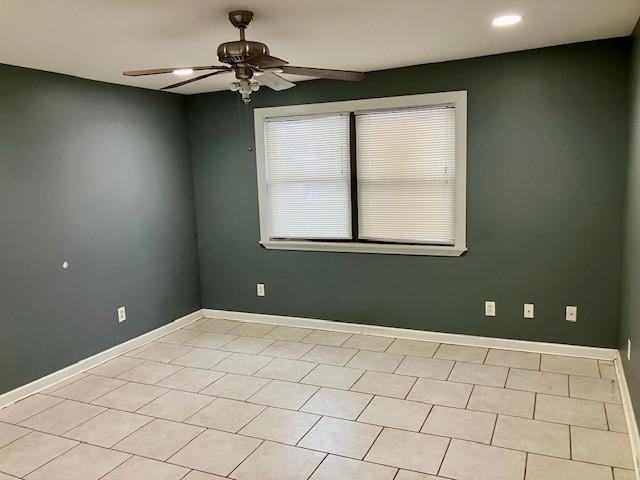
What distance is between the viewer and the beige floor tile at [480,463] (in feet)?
8.05

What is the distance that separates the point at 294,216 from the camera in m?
4.78

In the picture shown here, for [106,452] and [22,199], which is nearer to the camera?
[106,452]

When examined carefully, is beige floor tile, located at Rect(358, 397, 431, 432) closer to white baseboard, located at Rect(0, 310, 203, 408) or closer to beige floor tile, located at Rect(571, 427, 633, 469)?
beige floor tile, located at Rect(571, 427, 633, 469)

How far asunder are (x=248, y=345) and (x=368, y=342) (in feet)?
3.41

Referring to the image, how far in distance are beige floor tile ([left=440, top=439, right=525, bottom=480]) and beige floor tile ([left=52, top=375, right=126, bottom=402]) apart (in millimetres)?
2401

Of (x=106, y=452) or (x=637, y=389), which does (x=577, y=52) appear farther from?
(x=106, y=452)

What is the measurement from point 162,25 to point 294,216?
2327 millimetres

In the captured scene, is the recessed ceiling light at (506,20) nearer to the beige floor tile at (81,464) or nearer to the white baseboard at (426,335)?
the white baseboard at (426,335)

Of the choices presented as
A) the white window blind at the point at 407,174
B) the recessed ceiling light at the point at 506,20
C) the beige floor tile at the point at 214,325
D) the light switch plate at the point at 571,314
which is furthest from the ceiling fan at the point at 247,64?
the beige floor tile at the point at 214,325

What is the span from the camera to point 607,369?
3.60 metres

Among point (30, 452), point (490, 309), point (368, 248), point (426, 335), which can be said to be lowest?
point (30, 452)

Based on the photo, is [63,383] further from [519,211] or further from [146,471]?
[519,211]

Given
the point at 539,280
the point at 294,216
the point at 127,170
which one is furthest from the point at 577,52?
the point at 127,170

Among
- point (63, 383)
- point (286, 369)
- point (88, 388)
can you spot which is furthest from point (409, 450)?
point (63, 383)
